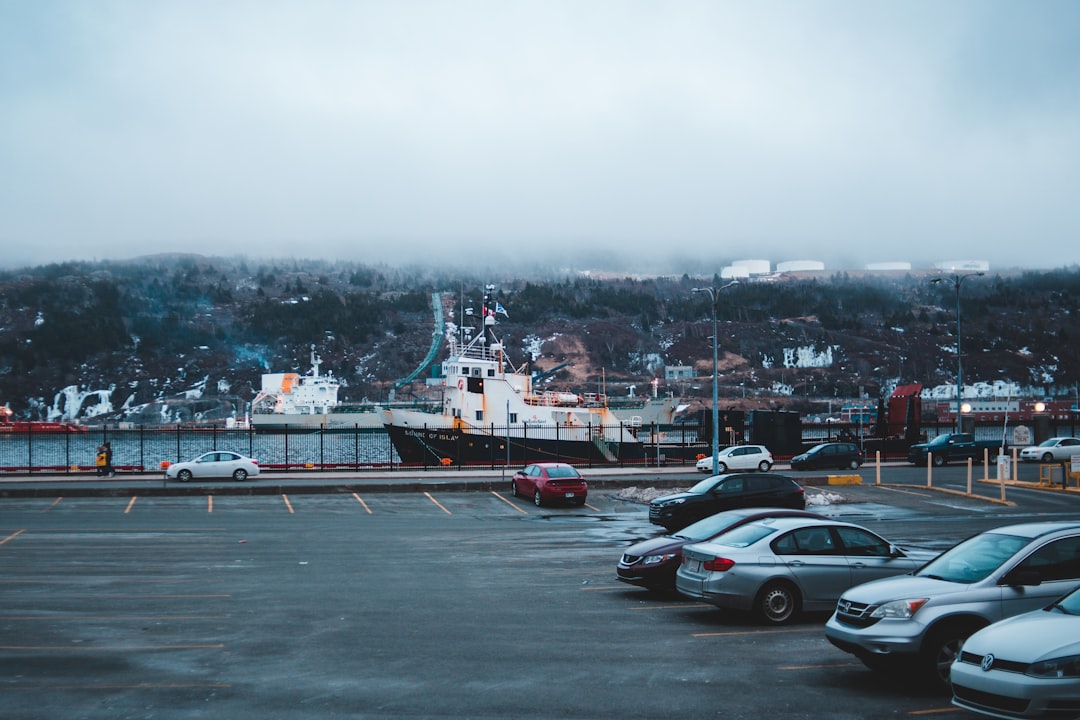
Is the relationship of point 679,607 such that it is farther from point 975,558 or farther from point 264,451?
point 264,451

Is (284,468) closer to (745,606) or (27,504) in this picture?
(27,504)

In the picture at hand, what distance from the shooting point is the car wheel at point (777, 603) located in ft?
43.7

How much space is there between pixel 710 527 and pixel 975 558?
5.41 metres

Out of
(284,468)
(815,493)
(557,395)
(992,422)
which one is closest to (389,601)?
(815,493)

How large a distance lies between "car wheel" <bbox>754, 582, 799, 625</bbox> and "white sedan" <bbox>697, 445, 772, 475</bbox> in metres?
30.3

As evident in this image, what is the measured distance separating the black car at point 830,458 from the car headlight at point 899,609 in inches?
1444

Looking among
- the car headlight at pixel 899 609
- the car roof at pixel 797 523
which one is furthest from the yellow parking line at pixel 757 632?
the car headlight at pixel 899 609

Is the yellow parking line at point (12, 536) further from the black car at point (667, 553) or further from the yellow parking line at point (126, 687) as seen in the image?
the black car at point (667, 553)

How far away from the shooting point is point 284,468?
153ft

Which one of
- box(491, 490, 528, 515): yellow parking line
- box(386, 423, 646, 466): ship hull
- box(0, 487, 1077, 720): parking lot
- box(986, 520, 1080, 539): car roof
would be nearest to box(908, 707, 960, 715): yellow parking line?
box(0, 487, 1077, 720): parking lot

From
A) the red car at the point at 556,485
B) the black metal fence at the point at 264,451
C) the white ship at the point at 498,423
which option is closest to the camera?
the red car at the point at 556,485

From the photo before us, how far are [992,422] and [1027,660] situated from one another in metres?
159

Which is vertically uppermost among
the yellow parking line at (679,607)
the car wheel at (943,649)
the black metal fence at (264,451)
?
the car wheel at (943,649)

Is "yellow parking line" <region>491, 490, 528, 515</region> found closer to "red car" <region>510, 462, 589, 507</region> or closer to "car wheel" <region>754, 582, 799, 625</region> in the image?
"red car" <region>510, 462, 589, 507</region>
